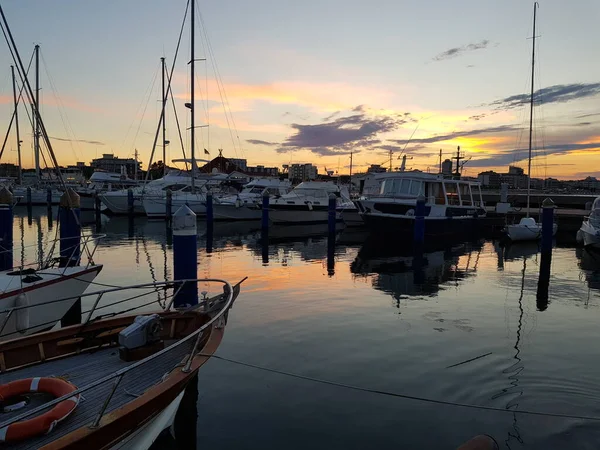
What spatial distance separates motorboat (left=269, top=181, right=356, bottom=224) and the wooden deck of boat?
26.1 meters

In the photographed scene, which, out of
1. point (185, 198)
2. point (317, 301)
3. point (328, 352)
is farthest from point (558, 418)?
point (185, 198)

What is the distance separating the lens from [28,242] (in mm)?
20859

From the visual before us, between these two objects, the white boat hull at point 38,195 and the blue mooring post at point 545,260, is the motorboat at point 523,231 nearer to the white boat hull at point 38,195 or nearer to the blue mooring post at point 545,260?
the blue mooring post at point 545,260

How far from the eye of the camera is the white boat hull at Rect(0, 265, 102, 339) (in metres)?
6.43

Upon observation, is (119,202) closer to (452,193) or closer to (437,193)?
(437,193)

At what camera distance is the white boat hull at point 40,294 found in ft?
21.1

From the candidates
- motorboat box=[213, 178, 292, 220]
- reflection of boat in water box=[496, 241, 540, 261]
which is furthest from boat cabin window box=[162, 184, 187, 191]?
reflection of boat in water box=[496, 241, 540, 261]

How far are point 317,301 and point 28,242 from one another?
16.6 metres

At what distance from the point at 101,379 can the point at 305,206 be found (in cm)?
2924

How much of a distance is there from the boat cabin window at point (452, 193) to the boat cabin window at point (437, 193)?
1.51ft

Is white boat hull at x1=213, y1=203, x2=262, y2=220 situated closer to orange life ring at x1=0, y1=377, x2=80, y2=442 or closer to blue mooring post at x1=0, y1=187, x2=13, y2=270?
blue mooring post at x1=0, y1=187, x2=13, y2=270

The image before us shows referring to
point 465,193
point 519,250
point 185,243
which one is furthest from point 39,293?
point 465,193

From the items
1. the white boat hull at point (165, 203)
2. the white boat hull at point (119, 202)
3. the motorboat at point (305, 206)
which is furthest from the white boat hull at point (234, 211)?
the white boat hull at point (119, 202)

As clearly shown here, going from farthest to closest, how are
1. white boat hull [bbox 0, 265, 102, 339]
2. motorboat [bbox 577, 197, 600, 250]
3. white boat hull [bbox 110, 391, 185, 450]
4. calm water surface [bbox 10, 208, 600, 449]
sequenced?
motorboat [bbox 577, 197, 600, 250] < white boat hull [bbox 0, 265, 102, 339] < calm water surface [bbox 10, 208, 600, 449] < white boat hull [bbox 110, 391, 185, 450]
